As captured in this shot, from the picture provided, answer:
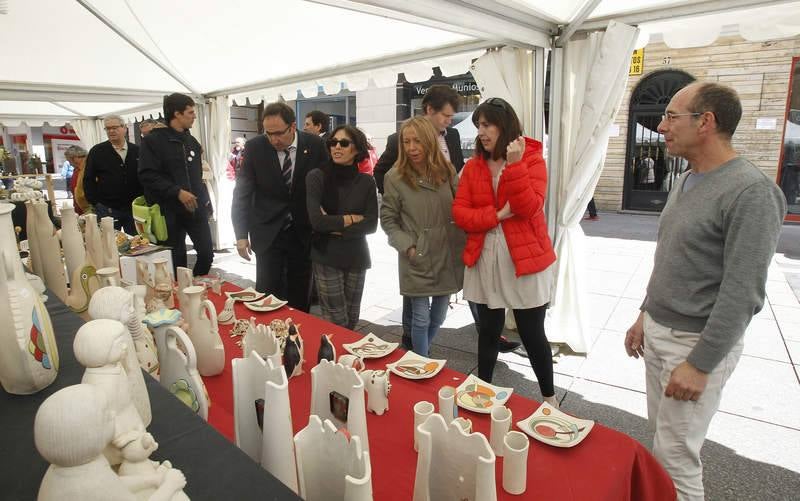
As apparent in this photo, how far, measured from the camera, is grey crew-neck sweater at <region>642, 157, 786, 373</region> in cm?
117

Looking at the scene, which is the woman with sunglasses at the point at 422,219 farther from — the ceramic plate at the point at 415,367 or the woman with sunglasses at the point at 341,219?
the ceramic plate at the point at 415,367

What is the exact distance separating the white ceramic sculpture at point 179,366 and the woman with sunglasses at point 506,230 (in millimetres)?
1330

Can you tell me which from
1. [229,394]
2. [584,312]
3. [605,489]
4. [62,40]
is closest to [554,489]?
[605,489]

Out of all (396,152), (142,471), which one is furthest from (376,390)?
(396,152)

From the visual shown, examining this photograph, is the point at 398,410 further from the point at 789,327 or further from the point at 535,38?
the point at 789,327

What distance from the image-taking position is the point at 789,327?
11.2 ft

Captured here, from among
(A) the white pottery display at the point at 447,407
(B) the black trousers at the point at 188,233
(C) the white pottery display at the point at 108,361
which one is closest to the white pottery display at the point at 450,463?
(A) the white pottery display at the point at 447,407

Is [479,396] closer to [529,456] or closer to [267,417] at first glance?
[529,456]

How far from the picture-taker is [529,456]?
3.46 ft

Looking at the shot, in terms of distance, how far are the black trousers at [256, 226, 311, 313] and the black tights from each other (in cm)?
128

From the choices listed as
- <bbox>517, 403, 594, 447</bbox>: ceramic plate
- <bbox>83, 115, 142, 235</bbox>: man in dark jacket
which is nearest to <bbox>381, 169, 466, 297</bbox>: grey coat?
<bbox>517, 403, 594, 447</bbox>: ceramic plate

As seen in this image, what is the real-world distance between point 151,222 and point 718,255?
319cm

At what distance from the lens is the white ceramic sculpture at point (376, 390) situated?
1.19 m

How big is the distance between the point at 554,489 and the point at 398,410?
17.0 inches
